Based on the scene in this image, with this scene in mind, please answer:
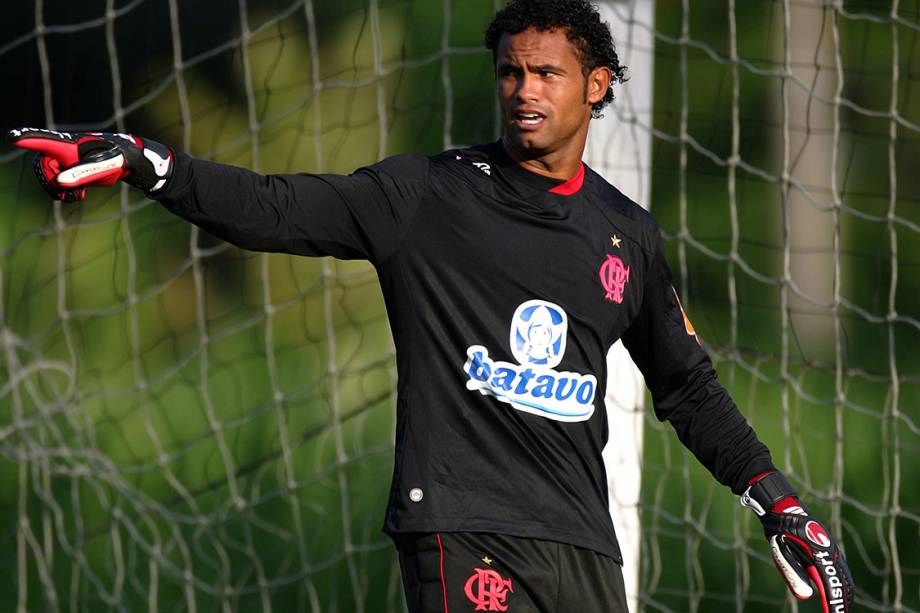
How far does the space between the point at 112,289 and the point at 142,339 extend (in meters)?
0.30

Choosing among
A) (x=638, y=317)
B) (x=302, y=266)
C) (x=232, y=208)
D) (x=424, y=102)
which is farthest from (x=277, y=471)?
(x=232, y=208)

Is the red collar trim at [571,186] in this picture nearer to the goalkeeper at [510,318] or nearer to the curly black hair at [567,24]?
the goalkeeper at [510,318]

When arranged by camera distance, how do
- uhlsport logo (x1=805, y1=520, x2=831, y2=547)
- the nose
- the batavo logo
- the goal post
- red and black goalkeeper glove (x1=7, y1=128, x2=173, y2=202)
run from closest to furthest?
red and black goalkeeper glove (x1=7, y1=128, x2=173, y2=202)
the batavo logo
the nose
uhlsport logo (x1=805, y1=520, x2=831, y2=547)
the goal post

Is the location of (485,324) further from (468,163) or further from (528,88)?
(528,88)

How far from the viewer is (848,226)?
7715 mm

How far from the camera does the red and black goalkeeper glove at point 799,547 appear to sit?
117 inches

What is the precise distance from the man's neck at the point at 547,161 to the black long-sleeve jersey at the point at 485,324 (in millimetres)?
22

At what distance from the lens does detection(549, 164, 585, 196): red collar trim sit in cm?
298

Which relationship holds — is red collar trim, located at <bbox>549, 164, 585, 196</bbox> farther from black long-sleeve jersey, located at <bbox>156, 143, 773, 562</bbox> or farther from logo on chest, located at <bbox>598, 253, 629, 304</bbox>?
logo on chest, located at <bbox>598, 253, 629, 304</bbox>

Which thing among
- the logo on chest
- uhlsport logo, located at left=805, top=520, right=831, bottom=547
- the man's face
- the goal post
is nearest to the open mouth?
the man's face

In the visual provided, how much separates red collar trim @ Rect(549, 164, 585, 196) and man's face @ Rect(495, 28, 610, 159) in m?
0.08

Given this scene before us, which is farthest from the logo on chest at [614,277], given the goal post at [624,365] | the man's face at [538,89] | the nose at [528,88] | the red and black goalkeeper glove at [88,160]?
the goal post at [624,365]

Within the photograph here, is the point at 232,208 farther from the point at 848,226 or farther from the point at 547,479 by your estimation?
the point at 848,226

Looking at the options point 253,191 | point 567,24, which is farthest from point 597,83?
point 253,191
